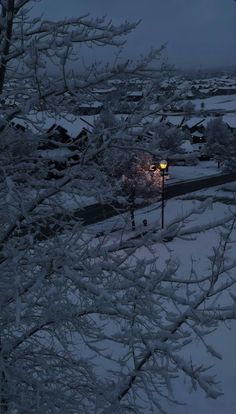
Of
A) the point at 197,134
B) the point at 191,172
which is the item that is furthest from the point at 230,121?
the point at 191,172

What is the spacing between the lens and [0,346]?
4.60 meters

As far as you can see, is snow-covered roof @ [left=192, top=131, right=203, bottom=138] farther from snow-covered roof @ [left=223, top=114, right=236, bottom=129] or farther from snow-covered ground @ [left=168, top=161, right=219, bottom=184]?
snow-covered ground @ [left=168, top=161, right=219, bottom=184]

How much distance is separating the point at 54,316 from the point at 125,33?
114 inches

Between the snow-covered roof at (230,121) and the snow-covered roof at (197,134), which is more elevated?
the snow-covered roof at (230,121)

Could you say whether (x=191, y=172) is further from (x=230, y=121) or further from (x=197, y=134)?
(x=230, y=121)

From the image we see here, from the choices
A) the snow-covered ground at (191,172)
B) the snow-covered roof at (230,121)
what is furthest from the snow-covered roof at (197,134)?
the snow-covered ground at (191,172)

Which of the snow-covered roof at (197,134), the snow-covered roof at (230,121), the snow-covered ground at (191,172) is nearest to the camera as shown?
the snow-covered ground at (191,172)

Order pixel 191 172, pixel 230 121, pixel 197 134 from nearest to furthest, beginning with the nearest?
pixel 191 172, pixel 197 134, pixel 230 121

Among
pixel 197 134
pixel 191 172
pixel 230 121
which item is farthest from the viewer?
pixel 230 121

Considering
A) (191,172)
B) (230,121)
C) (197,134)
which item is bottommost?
(191,172)

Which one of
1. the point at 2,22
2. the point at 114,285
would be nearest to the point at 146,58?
the point at 2,22

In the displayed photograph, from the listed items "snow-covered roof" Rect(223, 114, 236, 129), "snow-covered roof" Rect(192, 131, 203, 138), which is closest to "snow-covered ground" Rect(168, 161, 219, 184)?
"snow-covered roof" Rect(192, 131, 203, 138)

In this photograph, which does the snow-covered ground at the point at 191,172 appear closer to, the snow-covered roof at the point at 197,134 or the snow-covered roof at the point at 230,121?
the snow-covered roof at the point at 197,134

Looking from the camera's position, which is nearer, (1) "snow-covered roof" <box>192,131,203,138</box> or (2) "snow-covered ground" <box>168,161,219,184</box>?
(2) "snow-covered ground" <box>168,161,219,184</box>
